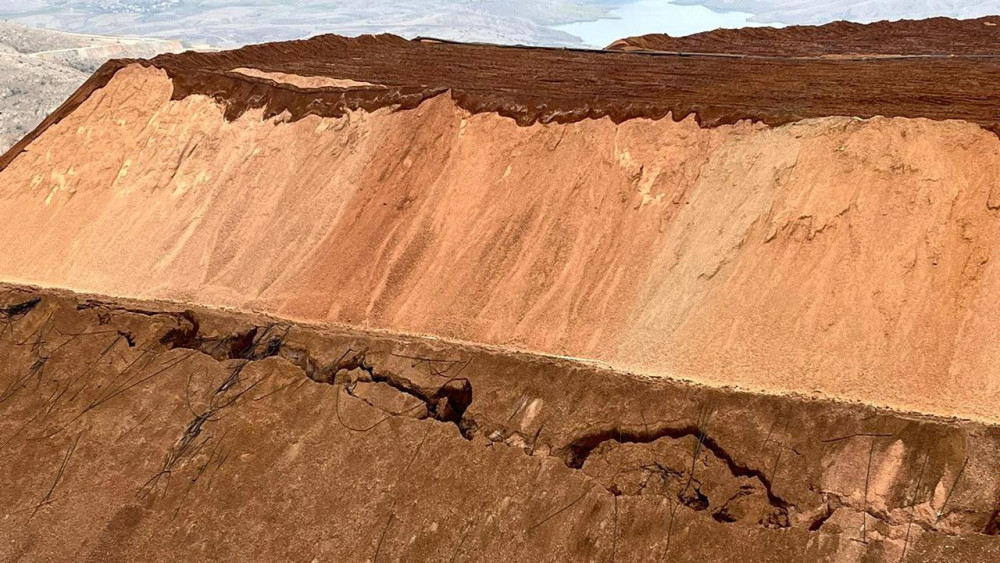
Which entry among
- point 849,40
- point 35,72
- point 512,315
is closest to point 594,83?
point 512,315

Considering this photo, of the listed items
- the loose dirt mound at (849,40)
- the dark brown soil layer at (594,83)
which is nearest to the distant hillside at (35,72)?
the dark brown soil layer at (594,83)

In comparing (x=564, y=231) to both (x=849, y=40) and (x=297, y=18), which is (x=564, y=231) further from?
(x=297, y=18)

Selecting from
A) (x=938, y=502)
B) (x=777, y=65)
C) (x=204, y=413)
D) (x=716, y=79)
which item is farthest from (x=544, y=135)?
(x=938, y=502)

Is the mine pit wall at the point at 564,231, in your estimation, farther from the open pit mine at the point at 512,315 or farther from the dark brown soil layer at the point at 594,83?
the dark brown soil layer at the point at 594,83

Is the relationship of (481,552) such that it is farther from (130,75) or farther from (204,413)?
(130,75)

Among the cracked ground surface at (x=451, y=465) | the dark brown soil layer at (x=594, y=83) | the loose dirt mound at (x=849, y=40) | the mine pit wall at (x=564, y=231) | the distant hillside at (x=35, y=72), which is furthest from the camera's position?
the distant hillside at (x=35, y=72)

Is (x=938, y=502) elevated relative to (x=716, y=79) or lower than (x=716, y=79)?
lower
